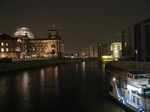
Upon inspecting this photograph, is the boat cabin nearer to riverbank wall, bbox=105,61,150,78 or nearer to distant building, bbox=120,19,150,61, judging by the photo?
riverbank wall, bbox=105,61,150,78

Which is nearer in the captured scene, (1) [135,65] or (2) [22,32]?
(1) [135,65]

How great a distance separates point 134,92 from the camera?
64.8 feet

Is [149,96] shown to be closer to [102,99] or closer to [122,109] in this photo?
[122,109]

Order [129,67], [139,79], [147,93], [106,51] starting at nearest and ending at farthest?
[147,93] → [139,79] → [129,67] → [106,51]

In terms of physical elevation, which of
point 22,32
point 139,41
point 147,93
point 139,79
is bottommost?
point 147,93

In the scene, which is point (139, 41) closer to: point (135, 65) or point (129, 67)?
point (129, 67)

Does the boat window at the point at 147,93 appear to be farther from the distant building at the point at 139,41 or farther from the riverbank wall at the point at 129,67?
the distant building at the point at 139,41

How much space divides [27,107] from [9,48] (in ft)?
338

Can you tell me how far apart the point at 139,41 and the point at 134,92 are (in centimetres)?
4826

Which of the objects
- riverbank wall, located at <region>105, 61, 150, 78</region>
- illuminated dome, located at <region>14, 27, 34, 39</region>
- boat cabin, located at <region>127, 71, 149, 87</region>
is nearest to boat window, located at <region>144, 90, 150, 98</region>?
boat cabin, located at <region>127, 71, 149, 87</region>

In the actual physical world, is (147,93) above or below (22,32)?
Result: below

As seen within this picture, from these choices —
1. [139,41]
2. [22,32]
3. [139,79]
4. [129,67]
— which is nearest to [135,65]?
[129,67]

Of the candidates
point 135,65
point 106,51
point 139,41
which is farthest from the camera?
point 106,51

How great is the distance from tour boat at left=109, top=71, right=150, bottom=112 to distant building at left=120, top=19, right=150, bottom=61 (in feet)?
121
